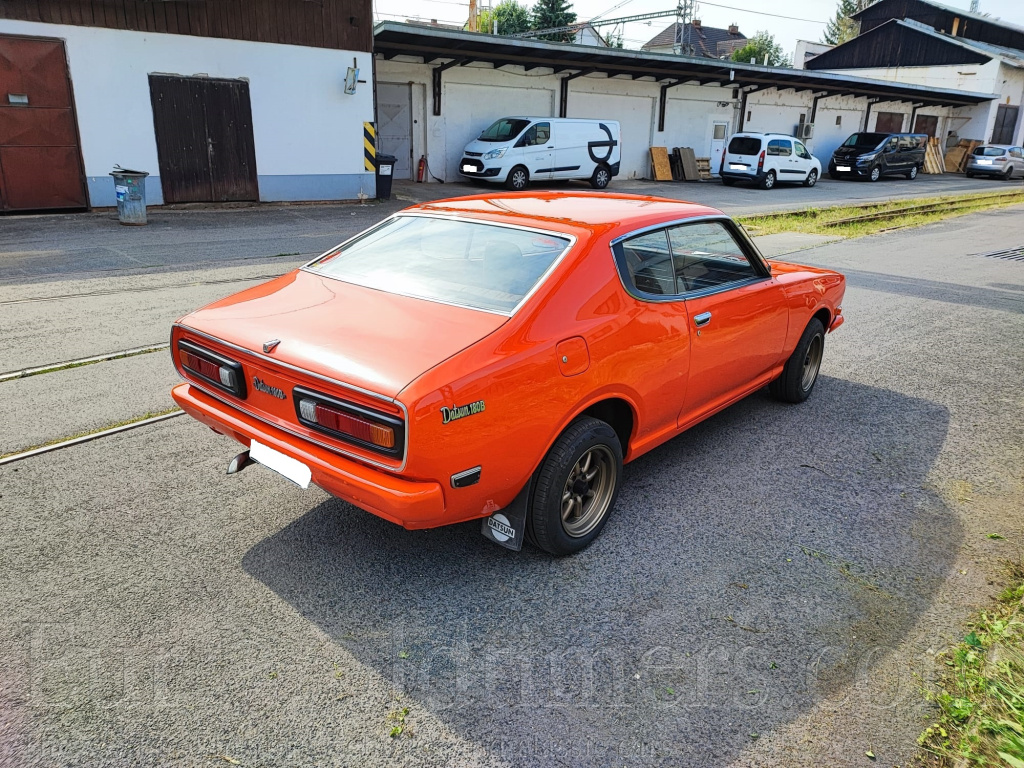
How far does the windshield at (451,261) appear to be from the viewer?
11.0ft

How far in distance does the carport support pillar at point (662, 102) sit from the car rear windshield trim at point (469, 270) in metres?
26.2

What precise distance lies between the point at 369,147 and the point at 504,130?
16.4ft

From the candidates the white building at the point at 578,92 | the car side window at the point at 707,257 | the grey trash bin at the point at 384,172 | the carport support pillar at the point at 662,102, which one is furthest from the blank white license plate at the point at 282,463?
the carport support pillar at the point at 662,102

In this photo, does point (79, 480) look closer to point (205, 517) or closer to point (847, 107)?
point (205, 517)

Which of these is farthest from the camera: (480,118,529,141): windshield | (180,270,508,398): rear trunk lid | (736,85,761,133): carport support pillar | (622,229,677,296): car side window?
(736,85,761,133): carport support pillar

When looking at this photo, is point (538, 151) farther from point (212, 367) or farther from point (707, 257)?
point (212, 367)

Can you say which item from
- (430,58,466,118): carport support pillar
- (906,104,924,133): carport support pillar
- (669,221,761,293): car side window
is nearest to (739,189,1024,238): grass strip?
(430,58,466,118): carport support pillar

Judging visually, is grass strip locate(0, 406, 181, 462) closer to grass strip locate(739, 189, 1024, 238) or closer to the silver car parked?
grass strip locate(739, 189, 1024, 238)

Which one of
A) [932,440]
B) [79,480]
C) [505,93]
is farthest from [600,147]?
[79,480]

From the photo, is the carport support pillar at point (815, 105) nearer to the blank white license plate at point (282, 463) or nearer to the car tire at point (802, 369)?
the car tire at point (802, 369)

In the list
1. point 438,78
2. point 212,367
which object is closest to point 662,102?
point 438,78

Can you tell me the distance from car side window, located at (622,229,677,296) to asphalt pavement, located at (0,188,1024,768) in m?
1.14

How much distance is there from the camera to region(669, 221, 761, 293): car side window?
4016 mm

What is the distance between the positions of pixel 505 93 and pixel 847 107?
69.3 feet
